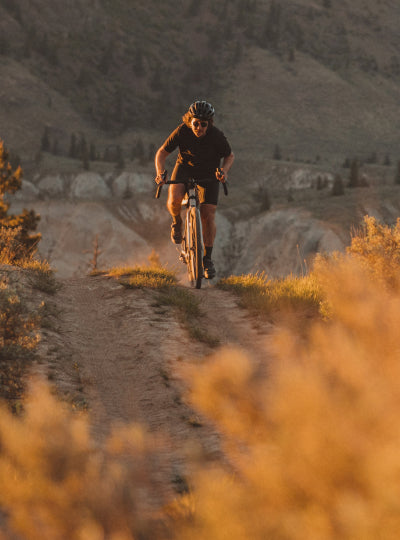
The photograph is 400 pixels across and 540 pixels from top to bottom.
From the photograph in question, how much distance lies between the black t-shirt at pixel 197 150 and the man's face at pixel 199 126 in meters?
0.16

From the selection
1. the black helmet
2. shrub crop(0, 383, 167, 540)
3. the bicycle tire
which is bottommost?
shrub crop(0, 383, 167, 540)

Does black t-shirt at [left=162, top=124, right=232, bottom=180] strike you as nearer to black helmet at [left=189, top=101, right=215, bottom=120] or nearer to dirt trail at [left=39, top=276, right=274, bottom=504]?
black helmet at [left=189, top=101, right=215, bottom=120]

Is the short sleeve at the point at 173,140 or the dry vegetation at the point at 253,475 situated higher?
the short sleeve at the point at 173,140

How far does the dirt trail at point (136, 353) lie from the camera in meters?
3.93

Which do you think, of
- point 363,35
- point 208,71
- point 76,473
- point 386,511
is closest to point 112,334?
point 76,473

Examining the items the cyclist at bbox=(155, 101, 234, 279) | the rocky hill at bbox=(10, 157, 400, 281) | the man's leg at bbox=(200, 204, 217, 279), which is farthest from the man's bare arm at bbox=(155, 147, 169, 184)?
the rocky hill at bbox=(10, 157, 400, 281)

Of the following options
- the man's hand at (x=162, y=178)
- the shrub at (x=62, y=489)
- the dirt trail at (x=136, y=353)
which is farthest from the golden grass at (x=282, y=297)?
the shrub at (x=62, y=489)

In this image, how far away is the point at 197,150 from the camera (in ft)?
26.3

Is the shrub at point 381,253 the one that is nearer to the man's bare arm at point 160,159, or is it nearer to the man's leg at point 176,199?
the man's leg at point 176,199

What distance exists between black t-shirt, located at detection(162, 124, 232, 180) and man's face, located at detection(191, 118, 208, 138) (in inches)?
6.4

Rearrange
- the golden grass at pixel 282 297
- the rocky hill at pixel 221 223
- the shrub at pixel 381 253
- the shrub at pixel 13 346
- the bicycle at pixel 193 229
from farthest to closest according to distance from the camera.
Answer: the rocky hill at pixel 221 223 → the bicycle at pixel 193 229 → the golden grass at pixel 282 297 → the shrub at pixel 381 253 → the shrub at pixel 13 346

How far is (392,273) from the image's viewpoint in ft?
21.0

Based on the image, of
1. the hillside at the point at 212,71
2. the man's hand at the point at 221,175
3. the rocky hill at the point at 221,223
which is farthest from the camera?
the hillside at the point at 212,71

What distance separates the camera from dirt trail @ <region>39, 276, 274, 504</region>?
155 inches
